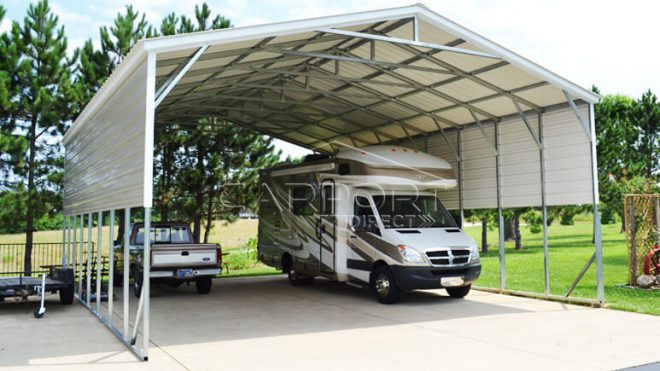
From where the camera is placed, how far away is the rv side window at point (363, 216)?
10500 millimetres

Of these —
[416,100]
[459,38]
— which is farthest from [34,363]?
[416,100]

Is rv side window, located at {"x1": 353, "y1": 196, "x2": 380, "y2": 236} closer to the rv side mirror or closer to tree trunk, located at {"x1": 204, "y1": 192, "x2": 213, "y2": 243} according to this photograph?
the rv side mirror

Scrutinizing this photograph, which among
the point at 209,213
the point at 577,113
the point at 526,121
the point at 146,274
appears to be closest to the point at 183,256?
the point at 146,274

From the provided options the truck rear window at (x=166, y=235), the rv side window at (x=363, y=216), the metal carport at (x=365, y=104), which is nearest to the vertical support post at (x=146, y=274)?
the metal carport at (x=365, y=104)

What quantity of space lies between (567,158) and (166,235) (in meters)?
8.14

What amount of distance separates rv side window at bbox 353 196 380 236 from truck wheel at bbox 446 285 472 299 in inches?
81.1

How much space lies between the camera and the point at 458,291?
11070 mm

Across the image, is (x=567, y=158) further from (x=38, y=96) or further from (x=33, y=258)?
(x=33, y=258)

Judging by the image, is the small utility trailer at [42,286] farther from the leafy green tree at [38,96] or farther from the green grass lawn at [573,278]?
the green grass lawn at [573,278]

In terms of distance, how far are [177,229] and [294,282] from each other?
2921mm

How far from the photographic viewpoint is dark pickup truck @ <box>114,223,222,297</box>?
35.4ft

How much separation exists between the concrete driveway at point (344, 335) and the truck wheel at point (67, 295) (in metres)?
0.43

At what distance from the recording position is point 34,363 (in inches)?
238

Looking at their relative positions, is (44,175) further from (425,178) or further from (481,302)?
(481,302)
